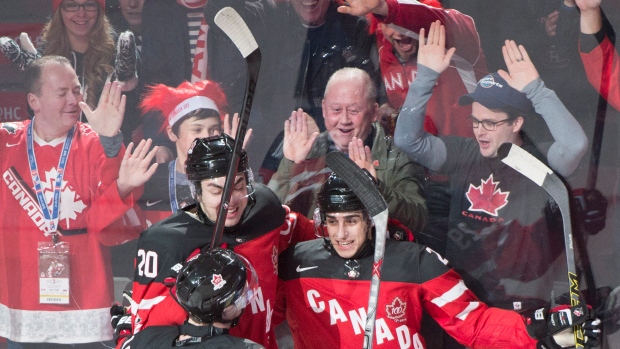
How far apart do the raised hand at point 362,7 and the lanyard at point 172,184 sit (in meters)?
1.08

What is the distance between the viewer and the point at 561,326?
2908mm

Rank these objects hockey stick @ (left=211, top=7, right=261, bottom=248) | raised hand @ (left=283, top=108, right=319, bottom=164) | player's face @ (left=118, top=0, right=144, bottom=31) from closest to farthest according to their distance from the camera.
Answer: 1. hockey stick @ (left=211, top=7, right=261, bottom=248)
2. raised hand @ (left=283, top=108, right=319, bottom=164)
3. player's face @ (left=118, top=0, right=144, bottom=31)

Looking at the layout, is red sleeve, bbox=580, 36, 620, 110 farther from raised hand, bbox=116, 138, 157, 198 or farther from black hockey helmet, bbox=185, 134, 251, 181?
raised hand, bbox=116, 138, 157, 198

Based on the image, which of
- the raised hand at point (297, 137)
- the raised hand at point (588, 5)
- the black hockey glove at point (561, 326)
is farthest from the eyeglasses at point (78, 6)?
the black hockey glove at point (561, 326)

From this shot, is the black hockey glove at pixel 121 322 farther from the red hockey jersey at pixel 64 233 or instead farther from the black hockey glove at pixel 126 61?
the black hockey glove at pixel 126 61

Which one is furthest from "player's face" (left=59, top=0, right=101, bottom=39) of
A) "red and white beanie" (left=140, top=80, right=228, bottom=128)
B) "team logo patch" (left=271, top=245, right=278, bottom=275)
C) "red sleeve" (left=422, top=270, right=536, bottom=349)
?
"red sleeve" (left=422, top=270, right=536, bottom=349)

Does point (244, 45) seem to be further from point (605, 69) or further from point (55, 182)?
point (605, 69)

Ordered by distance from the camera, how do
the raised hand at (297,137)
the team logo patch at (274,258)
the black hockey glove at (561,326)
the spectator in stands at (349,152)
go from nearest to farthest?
the black hockey glove at (561,326) → the team logo patch at (274,258) → the spectator in stands at (349,152) → the raised hand at (297,137)

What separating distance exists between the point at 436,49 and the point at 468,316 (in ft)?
3.71

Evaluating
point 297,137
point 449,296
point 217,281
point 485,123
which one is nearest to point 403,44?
point 485,123

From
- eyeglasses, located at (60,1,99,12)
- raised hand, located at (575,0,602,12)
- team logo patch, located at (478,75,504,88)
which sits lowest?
team logo patch, located at (478,75,504,88)

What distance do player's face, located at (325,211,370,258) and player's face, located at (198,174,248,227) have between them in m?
0.34

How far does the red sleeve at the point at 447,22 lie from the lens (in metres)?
3.47

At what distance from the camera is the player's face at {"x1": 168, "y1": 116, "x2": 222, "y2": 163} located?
3846mm
